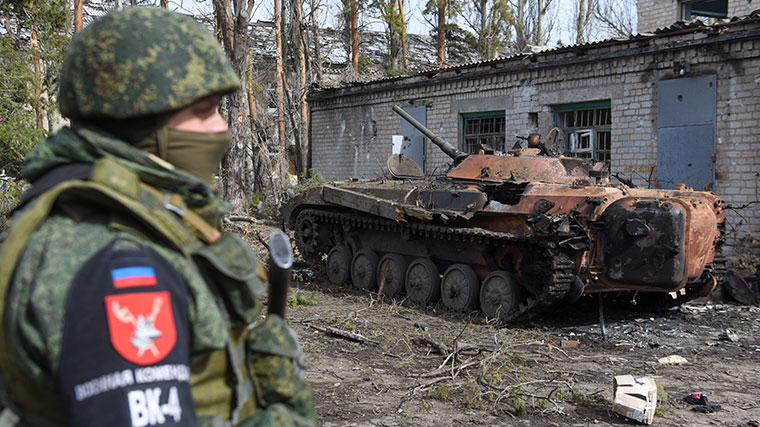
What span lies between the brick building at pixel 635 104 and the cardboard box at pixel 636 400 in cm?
725

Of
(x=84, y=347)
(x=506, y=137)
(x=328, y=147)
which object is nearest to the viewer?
(x=84, y=347)

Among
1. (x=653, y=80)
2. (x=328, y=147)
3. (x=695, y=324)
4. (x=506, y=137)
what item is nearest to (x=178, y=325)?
(x=695, y=324)

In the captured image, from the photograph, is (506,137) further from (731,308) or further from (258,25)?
(258,25)

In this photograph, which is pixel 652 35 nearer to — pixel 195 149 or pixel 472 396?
pixel 472 396

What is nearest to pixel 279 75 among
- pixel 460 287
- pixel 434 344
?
pixel 460 287

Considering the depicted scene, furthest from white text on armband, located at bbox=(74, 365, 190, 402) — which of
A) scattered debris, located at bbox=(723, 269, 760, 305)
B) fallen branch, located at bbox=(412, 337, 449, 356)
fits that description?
scattered debris, located at bbox=(723, 269, 760, 305)

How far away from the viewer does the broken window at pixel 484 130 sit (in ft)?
52.6

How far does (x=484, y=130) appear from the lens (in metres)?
Result: 16.5

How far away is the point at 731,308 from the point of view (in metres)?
9.87

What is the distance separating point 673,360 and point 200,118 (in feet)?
21.5

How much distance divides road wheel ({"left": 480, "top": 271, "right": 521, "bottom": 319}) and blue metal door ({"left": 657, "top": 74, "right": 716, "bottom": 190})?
4.96 meters

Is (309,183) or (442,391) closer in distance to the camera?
(442,391)

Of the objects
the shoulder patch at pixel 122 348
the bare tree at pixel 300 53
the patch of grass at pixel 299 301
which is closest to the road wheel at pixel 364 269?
the patch of grass at pixel 299 301

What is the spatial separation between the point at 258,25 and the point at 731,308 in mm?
27215
